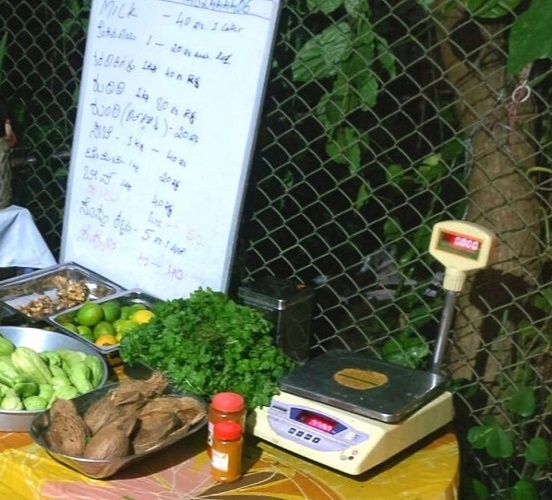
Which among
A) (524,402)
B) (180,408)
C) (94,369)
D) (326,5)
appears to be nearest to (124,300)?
(94,369)

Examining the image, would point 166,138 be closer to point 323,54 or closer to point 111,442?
point 323,54

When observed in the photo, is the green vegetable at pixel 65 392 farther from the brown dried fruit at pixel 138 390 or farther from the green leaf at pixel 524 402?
the green leaf at pixel 524 402

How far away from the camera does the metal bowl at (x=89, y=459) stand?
4.30 feet

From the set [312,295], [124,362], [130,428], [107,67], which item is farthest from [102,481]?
[107,67]

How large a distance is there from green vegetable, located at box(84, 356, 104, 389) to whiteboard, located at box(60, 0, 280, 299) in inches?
12.6

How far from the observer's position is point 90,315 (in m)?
1.82

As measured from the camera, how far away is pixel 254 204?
204 centimetres

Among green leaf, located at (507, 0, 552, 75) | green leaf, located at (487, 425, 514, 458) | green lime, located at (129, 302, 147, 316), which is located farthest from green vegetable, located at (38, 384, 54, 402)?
green leaf, located at (507, 0, 552, 75)

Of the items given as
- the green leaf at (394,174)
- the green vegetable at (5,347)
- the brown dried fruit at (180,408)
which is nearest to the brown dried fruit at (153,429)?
the brown dried fruit at (180,408)

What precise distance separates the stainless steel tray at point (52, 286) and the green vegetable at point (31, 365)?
284 mm

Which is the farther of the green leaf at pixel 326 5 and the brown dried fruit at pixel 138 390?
the green leaf at pixel 326 5

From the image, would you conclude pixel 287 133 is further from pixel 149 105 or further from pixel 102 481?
pixel 102 481

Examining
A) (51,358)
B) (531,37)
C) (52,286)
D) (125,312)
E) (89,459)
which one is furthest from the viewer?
(52,286)

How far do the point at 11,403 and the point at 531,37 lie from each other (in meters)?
1.02
